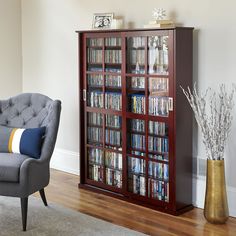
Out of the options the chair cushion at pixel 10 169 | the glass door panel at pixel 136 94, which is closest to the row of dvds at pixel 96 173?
the glass door panel at pixel 136 94

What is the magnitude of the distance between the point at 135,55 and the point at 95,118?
834 millimetres

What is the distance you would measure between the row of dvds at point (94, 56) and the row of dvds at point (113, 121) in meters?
0.55

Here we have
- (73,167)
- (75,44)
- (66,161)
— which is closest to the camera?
(75,44)

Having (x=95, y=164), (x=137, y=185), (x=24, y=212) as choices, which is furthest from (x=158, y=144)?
(x=24, y=212)

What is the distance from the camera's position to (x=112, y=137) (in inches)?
183

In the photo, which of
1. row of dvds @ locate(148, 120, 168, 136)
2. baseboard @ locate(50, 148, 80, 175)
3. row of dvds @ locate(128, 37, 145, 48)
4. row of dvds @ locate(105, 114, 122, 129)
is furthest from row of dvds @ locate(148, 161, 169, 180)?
baseboard @ locate(50, 148, 80, 175)

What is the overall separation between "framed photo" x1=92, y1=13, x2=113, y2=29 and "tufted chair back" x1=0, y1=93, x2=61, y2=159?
0.97 m

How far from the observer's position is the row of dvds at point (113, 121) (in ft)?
14.9

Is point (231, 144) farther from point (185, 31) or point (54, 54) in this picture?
point (54, 54)

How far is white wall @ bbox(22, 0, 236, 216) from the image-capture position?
399 cm

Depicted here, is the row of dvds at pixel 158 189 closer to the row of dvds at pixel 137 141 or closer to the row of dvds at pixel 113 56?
the row of dvds at pixel 137 141

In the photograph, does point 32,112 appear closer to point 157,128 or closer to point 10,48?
point 157,128

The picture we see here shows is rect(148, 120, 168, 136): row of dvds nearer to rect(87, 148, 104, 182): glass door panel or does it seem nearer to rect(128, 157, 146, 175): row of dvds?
rect(128, 157, 146, 175): row of dvds

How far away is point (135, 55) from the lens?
4.32 m
